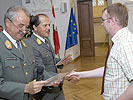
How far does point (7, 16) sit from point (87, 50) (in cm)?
711

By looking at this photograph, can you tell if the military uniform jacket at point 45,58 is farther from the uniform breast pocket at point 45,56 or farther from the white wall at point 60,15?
the white wall at point 60,15

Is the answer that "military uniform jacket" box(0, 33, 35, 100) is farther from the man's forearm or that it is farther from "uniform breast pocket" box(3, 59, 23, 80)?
the man's forearm

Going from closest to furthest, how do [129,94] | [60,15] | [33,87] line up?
[129,94]
[33,87]
[60,15]

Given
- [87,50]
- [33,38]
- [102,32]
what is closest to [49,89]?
[33,38]

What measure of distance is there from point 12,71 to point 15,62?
0.26 ft

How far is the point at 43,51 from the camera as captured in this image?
7.07ft

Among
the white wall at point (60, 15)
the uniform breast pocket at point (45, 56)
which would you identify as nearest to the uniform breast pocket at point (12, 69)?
the uniform breast pocket at point (45, 56)

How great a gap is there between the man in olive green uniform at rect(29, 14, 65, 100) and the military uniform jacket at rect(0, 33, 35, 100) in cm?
38

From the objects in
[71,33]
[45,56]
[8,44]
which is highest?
[8,44]

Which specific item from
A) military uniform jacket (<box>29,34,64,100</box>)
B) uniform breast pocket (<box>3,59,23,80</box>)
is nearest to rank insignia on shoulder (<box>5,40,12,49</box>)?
uniform breast pocket (<box>3,59,23,80</box>)

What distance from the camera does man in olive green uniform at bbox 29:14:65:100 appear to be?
209cm

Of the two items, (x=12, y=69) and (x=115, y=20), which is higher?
(x=115, y=20)

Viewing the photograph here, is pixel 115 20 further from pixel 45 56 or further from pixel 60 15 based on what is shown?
pixel 60 15

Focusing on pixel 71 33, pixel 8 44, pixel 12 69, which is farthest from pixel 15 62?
pixel 71 33
